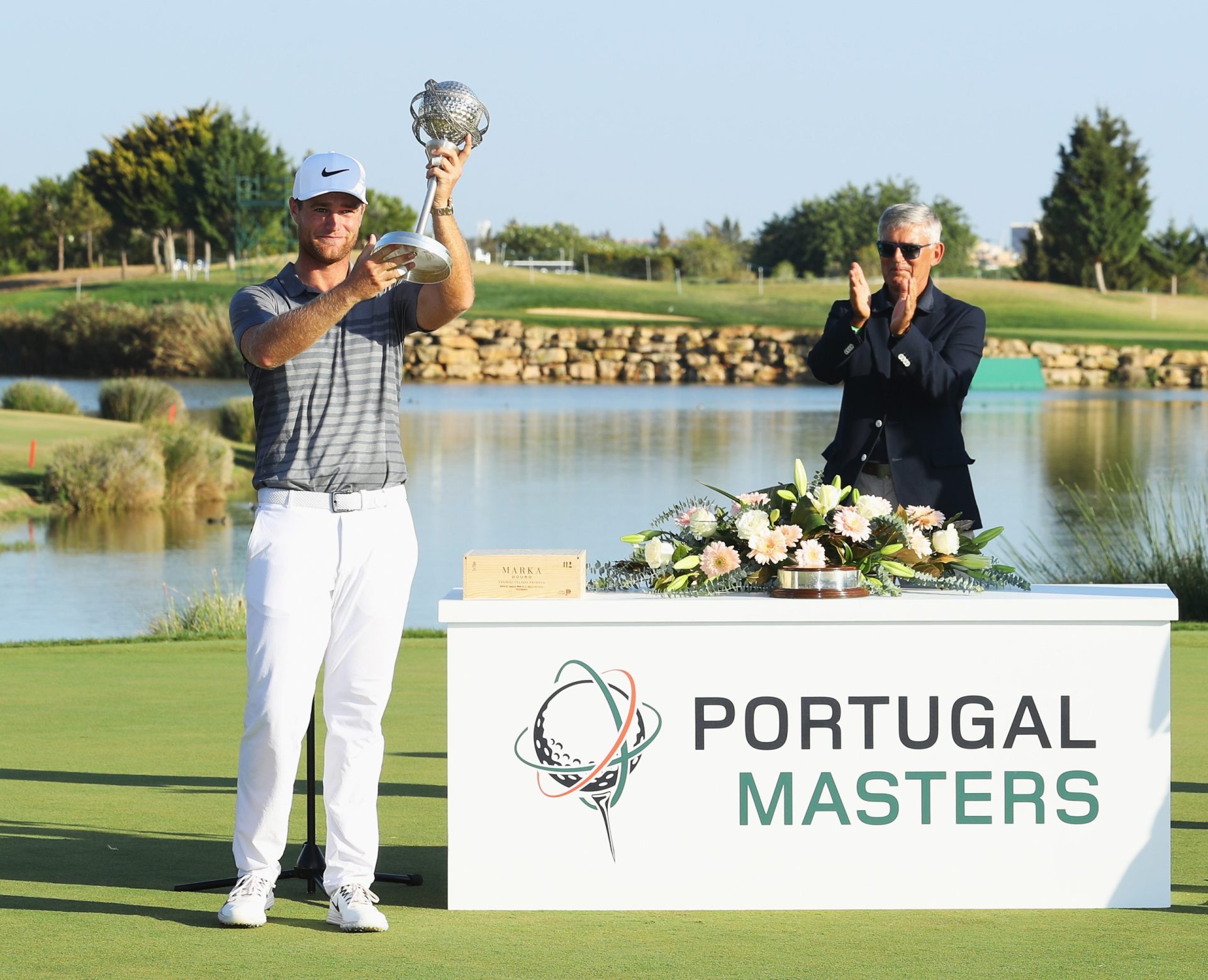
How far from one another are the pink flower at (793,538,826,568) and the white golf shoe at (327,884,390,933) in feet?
4.49

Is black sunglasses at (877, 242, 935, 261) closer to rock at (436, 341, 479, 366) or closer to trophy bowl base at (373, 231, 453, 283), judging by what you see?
trophy bowl base at (373, 231, 453, 283)

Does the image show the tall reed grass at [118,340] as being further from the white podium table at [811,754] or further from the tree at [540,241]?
the white podium table at [811,754]

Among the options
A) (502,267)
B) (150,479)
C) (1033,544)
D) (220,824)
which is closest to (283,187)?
(502,267)

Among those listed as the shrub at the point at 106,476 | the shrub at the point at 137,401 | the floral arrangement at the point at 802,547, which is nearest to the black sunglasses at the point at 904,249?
the floral arrangement at the point at 802,547

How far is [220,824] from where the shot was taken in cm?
570

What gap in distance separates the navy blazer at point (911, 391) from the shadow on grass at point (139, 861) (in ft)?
5.61

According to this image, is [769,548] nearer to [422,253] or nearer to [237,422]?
[422,253]

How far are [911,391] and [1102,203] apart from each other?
76.4 m

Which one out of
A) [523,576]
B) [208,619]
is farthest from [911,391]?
[208,619]

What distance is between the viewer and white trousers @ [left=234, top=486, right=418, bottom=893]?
4.39m

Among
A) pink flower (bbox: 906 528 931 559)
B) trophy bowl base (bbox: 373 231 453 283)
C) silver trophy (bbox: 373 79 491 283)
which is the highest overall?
silver trophy (bbox: 373 79 491 283)

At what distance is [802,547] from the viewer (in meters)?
4.67

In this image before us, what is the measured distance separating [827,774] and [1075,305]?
76712 mm

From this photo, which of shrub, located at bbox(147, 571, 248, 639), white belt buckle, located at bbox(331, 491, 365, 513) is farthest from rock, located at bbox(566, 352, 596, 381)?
white belt buckle, located at bbox(331, 491, 365, 513)
